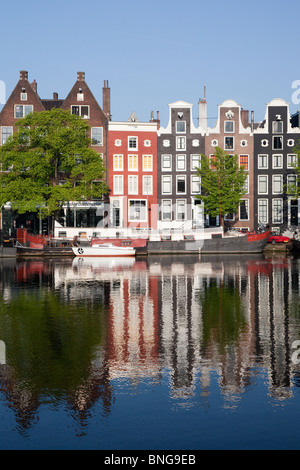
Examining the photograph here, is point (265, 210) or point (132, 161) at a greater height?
point (132, 161)

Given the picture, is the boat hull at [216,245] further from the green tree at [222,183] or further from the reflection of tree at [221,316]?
the reflection of tree at [221,316]

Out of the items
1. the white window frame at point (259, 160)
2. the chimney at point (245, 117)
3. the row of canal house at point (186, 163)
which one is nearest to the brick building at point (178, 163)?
the row of canal house at point (186, 163)

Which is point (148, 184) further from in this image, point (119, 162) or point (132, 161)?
point (119, 162)

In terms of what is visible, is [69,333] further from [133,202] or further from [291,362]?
[133,202]

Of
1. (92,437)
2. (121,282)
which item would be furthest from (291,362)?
(121,282)

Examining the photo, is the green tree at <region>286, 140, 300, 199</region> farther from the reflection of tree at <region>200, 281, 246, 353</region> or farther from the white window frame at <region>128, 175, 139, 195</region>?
the reflection of tree at <region>200, 281, 246, 353</region>

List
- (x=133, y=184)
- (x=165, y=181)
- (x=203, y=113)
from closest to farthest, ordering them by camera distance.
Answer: (x=133, y=184) → (x=165, y=181) → (x=203, y=113)

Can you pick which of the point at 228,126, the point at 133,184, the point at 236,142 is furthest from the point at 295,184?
the point at 133,184

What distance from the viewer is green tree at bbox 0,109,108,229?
66.2 meters

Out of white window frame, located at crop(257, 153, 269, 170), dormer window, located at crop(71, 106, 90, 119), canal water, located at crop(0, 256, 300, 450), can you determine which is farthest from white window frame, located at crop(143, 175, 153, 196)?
canal water, located at crop(0, 256, 300, 450)

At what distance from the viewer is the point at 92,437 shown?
11.5 meters

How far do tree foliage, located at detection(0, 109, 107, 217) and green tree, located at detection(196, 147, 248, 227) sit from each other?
13.4m

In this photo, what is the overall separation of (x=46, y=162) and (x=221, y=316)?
4750 cm

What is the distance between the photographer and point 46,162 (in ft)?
222
